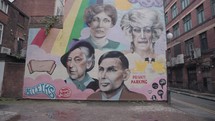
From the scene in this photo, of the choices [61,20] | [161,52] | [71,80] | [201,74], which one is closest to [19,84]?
[71,80]

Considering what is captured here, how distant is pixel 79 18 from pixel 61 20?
1.39m

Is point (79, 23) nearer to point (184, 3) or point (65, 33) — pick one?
point (65, 33)

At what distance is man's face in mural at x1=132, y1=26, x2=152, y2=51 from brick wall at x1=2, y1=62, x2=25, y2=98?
8683mm

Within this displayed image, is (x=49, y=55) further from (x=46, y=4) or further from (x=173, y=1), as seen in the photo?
(x=173, y=1)

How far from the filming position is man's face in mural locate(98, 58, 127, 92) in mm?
13539

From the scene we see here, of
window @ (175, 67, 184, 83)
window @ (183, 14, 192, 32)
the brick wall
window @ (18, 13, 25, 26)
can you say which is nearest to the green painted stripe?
the brick wall

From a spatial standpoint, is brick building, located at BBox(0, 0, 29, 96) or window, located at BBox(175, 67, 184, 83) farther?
window, located at BBox(175, 67, 184, 83)

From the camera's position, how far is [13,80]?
45.1 ft

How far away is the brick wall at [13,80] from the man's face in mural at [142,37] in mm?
8683

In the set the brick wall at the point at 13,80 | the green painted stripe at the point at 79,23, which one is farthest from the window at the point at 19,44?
the green painted stripe at the point at 79,23

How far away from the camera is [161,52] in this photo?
13930mm
